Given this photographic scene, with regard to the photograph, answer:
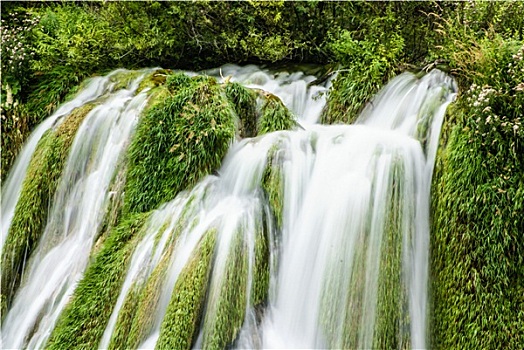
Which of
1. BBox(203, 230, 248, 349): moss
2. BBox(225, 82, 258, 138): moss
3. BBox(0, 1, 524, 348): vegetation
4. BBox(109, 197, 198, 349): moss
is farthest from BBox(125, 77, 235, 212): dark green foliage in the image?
BBox(203, 230, 248, 349): moss

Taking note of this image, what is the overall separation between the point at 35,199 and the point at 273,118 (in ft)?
8.79

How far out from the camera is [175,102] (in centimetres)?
485

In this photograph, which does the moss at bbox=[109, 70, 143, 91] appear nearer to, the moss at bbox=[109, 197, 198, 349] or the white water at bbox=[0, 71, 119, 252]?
the white water at bbox=[0, 71, 119, 252]

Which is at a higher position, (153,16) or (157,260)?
(153,16)

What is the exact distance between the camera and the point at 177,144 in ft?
15.1

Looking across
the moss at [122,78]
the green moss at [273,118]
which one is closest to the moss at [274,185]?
the green moss at [273,118]

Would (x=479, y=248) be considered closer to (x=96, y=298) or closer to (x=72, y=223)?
(x=96, y=298)

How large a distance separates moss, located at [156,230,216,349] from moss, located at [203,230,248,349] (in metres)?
0.08

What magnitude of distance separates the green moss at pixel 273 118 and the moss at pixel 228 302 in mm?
1623

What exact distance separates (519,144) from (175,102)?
3.12m

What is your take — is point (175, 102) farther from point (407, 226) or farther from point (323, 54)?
point (323, 54)

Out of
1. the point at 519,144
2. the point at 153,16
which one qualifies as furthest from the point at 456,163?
the point at 153,16

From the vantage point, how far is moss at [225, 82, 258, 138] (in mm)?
5000

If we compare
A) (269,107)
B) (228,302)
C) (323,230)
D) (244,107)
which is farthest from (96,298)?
(269,107)
